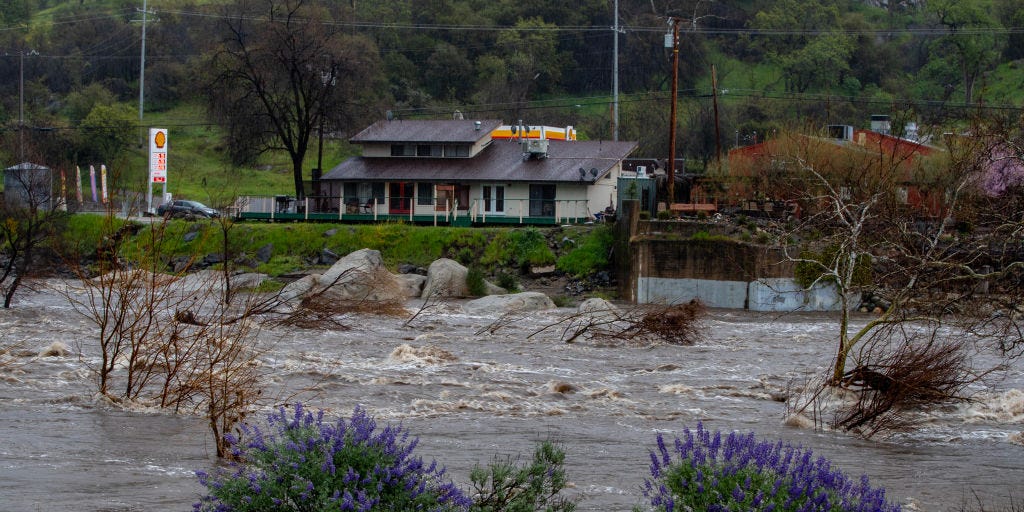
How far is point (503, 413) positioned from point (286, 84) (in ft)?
154

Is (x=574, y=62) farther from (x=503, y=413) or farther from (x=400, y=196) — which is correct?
(x=503, y=413)

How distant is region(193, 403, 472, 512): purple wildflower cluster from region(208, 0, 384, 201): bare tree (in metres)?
53.3

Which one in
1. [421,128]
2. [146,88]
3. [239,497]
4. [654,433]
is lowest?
[654,433]

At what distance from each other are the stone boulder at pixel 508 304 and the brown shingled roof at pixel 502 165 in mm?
16198

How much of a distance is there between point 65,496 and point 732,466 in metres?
7.83

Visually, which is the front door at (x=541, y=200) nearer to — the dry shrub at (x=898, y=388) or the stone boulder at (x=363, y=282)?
the stone boulder at (x=363, y=282)

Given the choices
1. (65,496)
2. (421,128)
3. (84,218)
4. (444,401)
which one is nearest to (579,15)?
(421,128)

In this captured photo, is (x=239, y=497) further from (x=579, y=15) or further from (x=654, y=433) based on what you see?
(x=579, y=15)

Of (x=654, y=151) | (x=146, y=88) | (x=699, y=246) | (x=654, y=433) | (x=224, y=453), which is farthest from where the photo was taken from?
(x=146, y=88)

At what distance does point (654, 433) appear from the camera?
702 inches

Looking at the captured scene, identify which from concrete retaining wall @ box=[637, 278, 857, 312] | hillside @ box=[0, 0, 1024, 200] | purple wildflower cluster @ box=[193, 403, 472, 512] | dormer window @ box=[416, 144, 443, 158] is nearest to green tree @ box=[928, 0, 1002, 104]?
hillside @ box=[0, 0, 1024, 200]

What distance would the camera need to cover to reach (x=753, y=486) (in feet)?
28.6

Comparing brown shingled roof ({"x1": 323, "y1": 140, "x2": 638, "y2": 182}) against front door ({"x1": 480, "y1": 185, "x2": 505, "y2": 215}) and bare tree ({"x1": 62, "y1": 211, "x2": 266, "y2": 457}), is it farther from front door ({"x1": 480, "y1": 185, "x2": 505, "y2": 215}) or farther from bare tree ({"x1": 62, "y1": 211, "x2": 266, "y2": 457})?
bare tree ({"x1": 62, "y1": 211, "x2": 266, "y2": 457})

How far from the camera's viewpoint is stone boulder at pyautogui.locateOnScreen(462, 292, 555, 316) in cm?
3838
